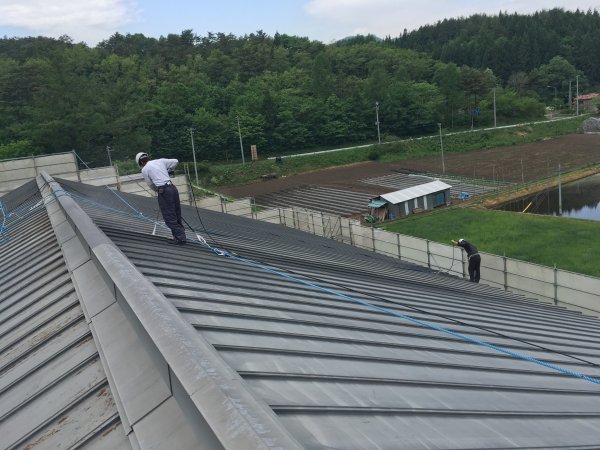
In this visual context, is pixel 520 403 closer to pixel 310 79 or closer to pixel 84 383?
pixel 84 383

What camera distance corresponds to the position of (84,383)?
3.30 metres

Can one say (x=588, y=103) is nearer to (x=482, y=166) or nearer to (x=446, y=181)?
(x=482, y=166)

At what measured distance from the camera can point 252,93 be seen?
74812 mm

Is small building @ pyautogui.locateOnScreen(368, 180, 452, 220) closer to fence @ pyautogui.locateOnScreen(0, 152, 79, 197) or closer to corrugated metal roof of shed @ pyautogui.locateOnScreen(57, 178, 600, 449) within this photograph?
fence @ pyautogui.locateOnScreen(0, 152, 79, 197)

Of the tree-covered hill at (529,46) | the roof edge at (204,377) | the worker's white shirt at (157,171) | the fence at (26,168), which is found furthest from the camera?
the tree-covered hill at (529,46)

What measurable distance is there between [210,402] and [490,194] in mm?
40421

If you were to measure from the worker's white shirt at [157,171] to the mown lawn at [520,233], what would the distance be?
19.1m

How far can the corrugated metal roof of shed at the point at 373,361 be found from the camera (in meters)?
2.84

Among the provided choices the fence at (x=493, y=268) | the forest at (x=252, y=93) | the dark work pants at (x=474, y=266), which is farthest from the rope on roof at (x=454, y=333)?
the forest at (x=252, y=93)

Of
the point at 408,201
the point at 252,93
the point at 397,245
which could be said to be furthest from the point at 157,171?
the point at 252,93

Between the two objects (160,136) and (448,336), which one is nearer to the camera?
(448,336)

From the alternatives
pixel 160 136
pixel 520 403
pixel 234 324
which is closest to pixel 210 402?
pixel 234 324

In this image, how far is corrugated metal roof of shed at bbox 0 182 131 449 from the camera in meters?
2.88

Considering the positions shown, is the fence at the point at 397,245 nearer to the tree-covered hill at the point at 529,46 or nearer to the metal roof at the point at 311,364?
the metal roof at the point at 311,364
